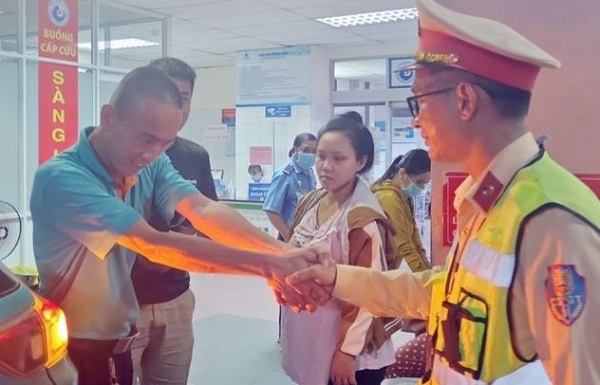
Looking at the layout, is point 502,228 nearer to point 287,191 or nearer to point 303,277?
point 303,277

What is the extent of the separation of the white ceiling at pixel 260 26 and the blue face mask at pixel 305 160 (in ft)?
7.95

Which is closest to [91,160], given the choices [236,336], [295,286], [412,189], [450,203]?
[295,286]

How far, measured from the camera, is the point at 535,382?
3.73ft

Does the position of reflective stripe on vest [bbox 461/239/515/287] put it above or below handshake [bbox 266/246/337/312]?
above

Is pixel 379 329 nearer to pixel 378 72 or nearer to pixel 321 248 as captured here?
pixel 321 248

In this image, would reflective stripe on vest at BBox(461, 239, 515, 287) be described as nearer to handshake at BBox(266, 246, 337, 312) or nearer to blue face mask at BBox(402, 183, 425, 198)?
handshake at BBox(266, 246, 337, 312)

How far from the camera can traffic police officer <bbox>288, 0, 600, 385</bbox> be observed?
3.49 ft

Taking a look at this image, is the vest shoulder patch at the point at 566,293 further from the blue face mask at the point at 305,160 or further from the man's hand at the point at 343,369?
the blue face mask at the point at 305,160

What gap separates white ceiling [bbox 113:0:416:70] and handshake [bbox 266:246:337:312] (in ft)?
18.5

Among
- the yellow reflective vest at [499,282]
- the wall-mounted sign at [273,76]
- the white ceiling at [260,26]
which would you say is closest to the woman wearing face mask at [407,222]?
the yellow reflective vest at [499,282]

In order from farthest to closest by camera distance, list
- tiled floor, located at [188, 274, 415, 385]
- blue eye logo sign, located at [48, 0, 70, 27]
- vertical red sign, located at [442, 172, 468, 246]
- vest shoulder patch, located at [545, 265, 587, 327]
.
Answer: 1. blue eye logo sign, located at [48, 0, 70, 27]
2. tiled floor, located at [188, 274, 415, 385]
3. vertical red sign, located at [442, 172, 468, 246]
4. vest shoulder patch, located at [545, 265, 587, 327]

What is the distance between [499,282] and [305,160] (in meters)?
4.55

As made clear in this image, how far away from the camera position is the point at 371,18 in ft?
27.3

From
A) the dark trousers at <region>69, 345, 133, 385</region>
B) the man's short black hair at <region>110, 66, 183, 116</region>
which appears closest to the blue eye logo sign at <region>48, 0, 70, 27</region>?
the man's short black hair at <region>110, 66, 183, 116</region>
